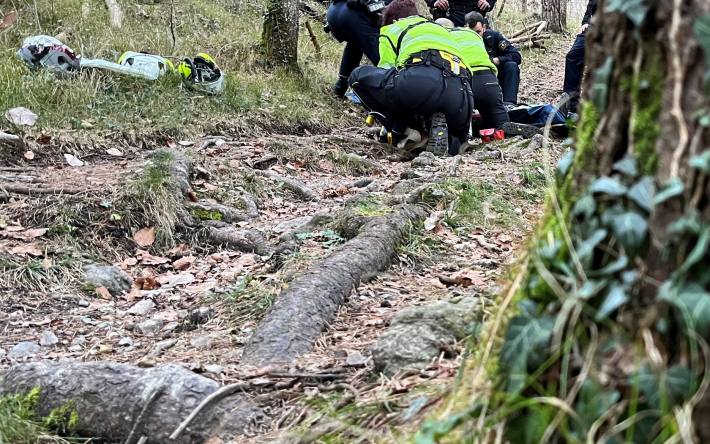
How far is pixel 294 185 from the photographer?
5.20m

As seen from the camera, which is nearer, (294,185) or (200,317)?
(200,317)

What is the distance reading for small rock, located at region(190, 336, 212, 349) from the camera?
2709mm

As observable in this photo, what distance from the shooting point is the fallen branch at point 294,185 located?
16.8 ft

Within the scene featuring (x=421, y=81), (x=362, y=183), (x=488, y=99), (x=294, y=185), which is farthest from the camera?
(x=488, y=99)

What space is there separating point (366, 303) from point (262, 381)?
936 millimetres

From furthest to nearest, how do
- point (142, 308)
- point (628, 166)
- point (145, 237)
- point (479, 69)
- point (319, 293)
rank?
point (479, 69)
point (145, 237)
point (142, 308)
point (319, 293)
point (628, 166)

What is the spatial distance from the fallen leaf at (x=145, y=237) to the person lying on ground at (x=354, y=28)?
451cm

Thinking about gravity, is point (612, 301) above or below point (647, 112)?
below

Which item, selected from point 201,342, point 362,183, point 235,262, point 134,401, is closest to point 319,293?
point 201,342

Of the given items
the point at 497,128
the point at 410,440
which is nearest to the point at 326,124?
the point at 497,128

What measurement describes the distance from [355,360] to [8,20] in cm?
612

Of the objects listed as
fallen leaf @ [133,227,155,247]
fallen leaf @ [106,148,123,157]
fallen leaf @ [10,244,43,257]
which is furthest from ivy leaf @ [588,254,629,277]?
fallen leaf @ [106,148,123,157]

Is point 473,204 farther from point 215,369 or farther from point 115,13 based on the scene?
point 115,13

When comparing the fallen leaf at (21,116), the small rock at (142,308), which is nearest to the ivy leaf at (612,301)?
the small rock at (142,308)
